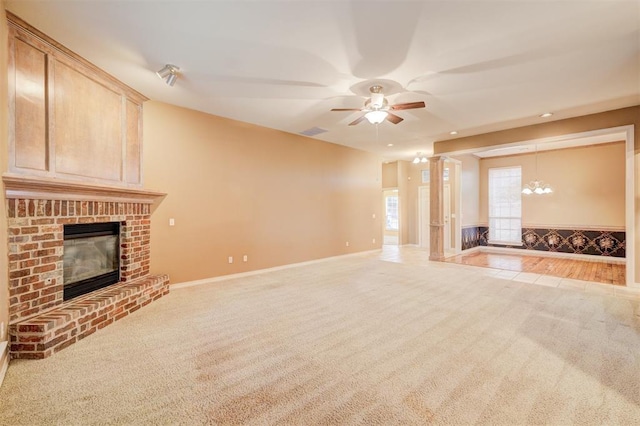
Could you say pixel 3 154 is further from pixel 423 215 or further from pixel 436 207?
pixel 423 215

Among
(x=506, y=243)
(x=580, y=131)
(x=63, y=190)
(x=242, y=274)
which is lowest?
(x=242, y=274)

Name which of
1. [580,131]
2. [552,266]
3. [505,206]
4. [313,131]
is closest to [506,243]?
[505,206]

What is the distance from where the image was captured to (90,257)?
373 cm

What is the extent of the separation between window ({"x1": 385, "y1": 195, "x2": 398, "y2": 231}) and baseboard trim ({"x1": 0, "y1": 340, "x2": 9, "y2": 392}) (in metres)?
11.8

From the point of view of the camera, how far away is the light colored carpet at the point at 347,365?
1889 mm

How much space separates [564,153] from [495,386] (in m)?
8.42

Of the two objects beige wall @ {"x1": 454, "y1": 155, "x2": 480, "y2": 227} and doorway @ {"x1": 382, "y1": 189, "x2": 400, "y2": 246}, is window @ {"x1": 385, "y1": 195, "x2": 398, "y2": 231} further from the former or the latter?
beige wall @ {"x1": 454, "y1": 155, "x2": 480, "y2": 227}

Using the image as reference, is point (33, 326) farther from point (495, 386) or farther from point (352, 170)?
point (352, 170)

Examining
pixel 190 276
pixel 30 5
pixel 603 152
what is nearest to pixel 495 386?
pixel 190 276

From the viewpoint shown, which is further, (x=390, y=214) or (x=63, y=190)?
(x=390, y=214)

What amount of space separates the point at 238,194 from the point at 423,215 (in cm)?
692

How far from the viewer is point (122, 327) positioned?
3252 mm

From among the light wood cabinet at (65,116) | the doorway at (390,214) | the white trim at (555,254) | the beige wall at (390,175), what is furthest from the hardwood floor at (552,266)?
the light wood cabinet at (65,116)

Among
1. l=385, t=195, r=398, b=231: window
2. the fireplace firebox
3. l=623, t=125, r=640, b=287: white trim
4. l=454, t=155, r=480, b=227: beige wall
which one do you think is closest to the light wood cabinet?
the fireplace firebox
